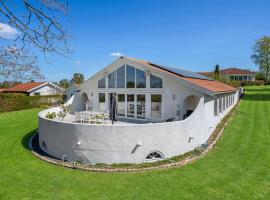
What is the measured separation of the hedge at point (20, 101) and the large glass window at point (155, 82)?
24.4 metres

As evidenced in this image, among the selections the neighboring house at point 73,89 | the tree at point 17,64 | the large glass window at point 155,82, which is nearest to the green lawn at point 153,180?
the tree at point 17,64

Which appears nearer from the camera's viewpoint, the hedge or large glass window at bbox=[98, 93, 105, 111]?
large glass window at bbox=[98, 93, 105, 111]

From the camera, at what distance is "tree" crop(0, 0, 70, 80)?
487 cm

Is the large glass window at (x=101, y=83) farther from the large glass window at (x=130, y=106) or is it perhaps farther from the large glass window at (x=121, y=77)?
the large glass window at (x=130, y=106)

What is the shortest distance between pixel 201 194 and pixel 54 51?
7.22 m

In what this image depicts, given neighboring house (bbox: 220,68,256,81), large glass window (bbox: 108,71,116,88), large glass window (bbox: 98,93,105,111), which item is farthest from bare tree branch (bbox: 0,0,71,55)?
neighboring house (bbox: 220,68,256,81)

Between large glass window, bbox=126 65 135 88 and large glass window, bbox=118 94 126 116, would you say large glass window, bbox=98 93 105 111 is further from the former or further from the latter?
large glass window, bbox=126 65 135 88

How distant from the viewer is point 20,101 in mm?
34125

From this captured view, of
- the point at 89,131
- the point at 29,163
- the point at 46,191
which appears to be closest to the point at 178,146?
the point at 89,131

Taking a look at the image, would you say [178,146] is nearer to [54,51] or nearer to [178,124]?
[178,124]

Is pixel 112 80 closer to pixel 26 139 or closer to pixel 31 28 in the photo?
pixel 26 139

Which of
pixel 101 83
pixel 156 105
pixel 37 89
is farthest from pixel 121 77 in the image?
pixel 37 89

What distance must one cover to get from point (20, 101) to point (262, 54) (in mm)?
62074

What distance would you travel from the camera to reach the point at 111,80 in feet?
68.6
